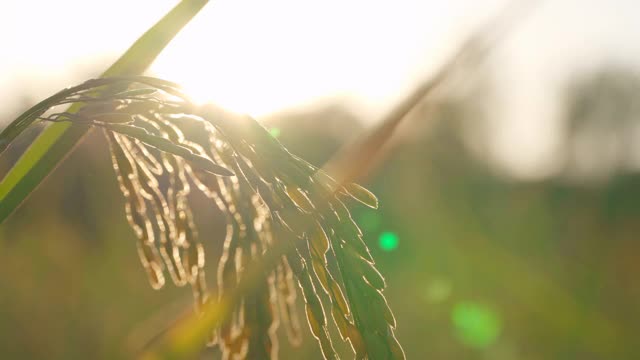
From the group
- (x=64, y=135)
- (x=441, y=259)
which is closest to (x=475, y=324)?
(x=441, y=259)

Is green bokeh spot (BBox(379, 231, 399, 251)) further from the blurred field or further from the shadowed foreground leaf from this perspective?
the shadowed foreground leaf

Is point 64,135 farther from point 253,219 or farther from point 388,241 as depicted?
point 388,241

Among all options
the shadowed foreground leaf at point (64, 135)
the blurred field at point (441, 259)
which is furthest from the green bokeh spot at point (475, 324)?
the shadowed foreground leaf at point (64, 135)

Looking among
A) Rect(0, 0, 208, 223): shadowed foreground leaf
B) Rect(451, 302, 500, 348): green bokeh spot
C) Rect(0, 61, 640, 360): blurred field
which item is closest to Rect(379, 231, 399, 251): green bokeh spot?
Rect(0, 61, 640, 360): blurred field

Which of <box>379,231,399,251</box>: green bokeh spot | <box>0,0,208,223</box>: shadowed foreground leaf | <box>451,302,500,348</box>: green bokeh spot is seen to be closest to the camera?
<box>0,0,208,223</box>: shadowed foreground leaf

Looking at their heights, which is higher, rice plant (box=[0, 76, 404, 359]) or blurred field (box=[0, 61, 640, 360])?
rice plant (box=[0, 76, 404, 359])

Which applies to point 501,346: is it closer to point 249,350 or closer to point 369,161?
point 369,161

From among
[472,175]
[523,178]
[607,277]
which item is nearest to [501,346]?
[607,277]

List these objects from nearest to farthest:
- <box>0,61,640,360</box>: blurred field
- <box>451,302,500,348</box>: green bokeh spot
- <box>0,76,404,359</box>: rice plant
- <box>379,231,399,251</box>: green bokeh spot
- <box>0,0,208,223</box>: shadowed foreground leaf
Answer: <box>0,76,404,359</box>: rice plant, <box>0,0,208,223</box>: shadowed foreground leaf, <box>0,61,640,360</box>: blurred field, <box>451,302,500,348</box>: green bokeh spot, <box>379,231,399,251</box>: green bokeh spot

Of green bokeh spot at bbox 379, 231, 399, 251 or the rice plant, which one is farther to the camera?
green bokeh spot at bbox 379, 231, 399, 251
